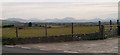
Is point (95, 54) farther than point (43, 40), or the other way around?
point (43, 40)

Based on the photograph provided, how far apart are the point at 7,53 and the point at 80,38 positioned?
8.49m

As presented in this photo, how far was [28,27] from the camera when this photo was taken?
32406 millimetres

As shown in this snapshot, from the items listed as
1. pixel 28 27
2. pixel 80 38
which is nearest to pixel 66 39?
pixel 80 38

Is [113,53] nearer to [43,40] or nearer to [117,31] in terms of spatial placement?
[43,40]

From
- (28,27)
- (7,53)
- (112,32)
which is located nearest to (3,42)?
(7,53)

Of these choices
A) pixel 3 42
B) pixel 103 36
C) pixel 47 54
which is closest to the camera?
pixel 47 54

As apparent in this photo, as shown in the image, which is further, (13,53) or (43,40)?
(43,40)

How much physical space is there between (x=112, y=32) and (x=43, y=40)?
6.23 m

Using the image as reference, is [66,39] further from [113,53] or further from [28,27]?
[28,27]

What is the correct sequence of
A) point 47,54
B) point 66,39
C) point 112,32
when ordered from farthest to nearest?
point 112,32 < point 66,39 < point 47,54

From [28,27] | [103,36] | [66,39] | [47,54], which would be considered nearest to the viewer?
[47,54]

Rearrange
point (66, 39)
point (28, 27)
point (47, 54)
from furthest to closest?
point (28, 27), point (66, 39), point (47, 54)

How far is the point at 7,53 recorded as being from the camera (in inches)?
515

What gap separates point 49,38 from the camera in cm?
1973
